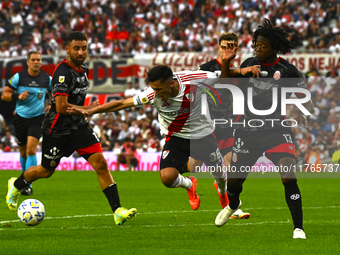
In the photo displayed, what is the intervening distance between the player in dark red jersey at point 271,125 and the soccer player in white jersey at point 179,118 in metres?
0.70

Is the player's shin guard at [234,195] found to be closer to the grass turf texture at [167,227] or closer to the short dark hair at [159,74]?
the grass turf texture at [167,227]

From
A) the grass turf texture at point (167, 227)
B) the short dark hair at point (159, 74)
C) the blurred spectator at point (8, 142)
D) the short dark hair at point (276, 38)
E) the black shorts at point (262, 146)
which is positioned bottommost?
the blurred spectator at point (8, 142)

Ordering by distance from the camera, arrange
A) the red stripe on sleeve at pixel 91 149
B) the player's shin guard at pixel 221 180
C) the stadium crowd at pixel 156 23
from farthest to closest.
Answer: the stadium crowd at pixel 156 23 < the player's shin guard at pixel 221 180 < the red stripe on sleeve at pixel 91 149

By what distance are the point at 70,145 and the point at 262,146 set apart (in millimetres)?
2865

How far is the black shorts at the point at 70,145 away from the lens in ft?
26.7

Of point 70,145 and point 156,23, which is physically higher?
point 156,23

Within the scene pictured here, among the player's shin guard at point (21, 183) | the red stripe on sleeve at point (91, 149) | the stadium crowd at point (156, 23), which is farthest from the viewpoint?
the stadium crowd at point (156, 23)

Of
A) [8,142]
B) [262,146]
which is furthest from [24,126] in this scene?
[8,142]

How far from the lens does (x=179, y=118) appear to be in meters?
7.58

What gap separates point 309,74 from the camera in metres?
21.2

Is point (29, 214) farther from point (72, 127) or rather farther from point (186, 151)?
point (186, 151)

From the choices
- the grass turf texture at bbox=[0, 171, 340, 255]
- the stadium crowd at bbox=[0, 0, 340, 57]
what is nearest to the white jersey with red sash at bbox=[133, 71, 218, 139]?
the grass turf texture at bbox=[0, 171, 340, 255]

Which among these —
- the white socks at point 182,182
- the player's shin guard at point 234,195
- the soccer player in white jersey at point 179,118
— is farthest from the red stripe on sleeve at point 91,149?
the player's shin guard at point 234,195

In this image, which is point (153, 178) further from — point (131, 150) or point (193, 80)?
point (193, 80)
